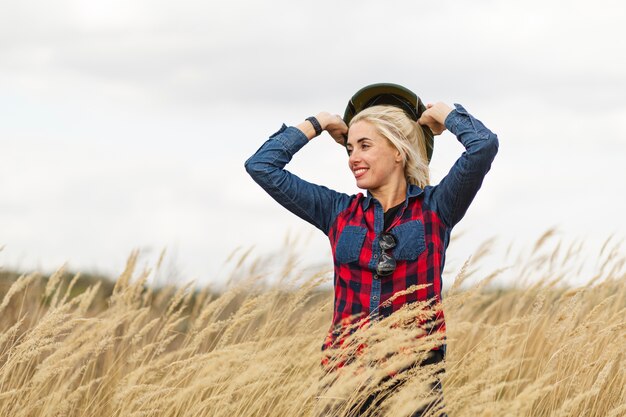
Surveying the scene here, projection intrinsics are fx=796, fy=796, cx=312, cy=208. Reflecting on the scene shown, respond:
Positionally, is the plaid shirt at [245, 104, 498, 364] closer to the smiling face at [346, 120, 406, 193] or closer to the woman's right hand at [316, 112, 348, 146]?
the smiling face at [346, 120, 406, 193]

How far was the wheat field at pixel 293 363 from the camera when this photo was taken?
106 inches

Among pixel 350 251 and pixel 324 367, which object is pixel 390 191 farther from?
pixel 324 367

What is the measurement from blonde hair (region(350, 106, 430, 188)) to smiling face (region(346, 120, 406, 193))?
0.02 metres

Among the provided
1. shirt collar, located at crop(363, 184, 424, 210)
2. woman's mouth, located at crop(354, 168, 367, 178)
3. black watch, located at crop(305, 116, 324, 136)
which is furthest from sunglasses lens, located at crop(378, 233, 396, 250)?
black watch, located at crop(305, 116, 324, 136)

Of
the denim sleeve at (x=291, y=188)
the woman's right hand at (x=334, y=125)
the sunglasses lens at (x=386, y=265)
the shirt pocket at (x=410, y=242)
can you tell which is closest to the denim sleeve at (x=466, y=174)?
the shirt pocket at (x=410, y=242)

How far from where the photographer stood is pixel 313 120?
330 centimetres

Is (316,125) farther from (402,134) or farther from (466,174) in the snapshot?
(466,174)

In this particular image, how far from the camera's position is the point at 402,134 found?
3.08m

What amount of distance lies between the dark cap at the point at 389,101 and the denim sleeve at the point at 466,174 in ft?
1.05

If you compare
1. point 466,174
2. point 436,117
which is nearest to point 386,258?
point 466,174

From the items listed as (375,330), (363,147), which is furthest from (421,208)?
(375,330)

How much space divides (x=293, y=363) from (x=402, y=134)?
1.23 metres

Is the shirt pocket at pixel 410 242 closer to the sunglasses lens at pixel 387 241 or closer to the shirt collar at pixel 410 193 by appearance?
the sunglasses lens at pixel 387 241

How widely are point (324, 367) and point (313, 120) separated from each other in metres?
1.02
